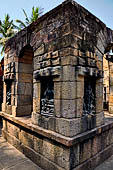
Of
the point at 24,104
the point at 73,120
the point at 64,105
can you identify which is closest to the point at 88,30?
the point at 64,105

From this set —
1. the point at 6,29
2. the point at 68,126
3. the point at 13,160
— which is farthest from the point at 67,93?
the point at 6,29

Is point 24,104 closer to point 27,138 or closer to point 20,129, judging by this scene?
point 20,129

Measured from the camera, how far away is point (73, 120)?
245 centimetres


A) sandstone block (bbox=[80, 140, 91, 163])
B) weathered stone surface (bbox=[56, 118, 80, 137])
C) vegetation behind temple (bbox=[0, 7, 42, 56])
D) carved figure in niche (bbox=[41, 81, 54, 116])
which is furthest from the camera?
vegetation behind temple (bbox=[0, 7, 42, 56])

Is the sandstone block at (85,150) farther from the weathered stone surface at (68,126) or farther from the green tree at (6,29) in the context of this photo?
the green tree at (6,29)

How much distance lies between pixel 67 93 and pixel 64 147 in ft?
3.43

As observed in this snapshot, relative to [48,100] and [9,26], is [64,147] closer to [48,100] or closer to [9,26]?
[48,100]

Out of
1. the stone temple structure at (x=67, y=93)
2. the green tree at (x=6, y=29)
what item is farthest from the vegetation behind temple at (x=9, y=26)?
the stone temple structure at (x=67, y=93)

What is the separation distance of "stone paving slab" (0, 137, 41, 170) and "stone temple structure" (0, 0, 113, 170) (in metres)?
0.15

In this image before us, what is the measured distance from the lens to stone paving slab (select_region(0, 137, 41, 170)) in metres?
2.92

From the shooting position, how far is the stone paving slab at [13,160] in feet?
9.57

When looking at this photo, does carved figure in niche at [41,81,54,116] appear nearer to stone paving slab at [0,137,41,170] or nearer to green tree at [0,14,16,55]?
stone paving slab at [0,137,41,170]

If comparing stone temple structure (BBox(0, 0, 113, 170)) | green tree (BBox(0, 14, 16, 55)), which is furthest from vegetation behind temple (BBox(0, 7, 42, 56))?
stone temple structure (BBox(0, 0, 113, 170))

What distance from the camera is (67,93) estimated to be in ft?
8.13
